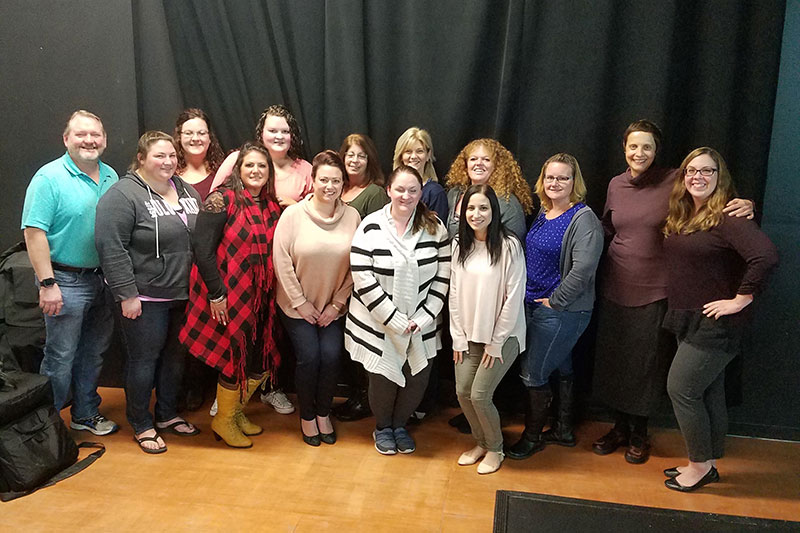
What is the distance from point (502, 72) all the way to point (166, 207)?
1.72 m

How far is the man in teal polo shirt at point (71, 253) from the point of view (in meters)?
2.73

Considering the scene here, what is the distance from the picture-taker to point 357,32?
3.22 meters

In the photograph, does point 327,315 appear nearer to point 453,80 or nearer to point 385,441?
point 385,441

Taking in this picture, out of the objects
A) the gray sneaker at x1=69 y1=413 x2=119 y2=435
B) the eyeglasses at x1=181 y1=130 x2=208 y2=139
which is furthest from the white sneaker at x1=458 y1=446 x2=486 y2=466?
the eyeglasses at x1=181 y1=130 x2=208 y2=139

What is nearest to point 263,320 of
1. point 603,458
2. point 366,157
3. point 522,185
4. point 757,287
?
point 366,157

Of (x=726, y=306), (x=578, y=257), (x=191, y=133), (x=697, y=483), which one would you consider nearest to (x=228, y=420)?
(x=191, y=133)

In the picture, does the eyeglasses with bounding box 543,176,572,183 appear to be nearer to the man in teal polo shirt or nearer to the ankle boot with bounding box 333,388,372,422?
the ankle boot with bounding box 333,388,372,422

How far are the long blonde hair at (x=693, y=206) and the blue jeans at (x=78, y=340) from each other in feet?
8.49

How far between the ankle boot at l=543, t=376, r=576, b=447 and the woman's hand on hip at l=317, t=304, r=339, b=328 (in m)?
1.13

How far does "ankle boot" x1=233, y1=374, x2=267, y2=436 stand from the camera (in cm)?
Answer: 302

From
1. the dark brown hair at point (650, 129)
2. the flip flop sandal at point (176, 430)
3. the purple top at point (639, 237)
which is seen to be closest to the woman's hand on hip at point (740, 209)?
the purple top at point (639, 237)

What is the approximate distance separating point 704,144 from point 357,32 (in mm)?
1782

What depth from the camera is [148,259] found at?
2.78 metres

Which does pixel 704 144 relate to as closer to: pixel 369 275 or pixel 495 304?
pixel 495 304
